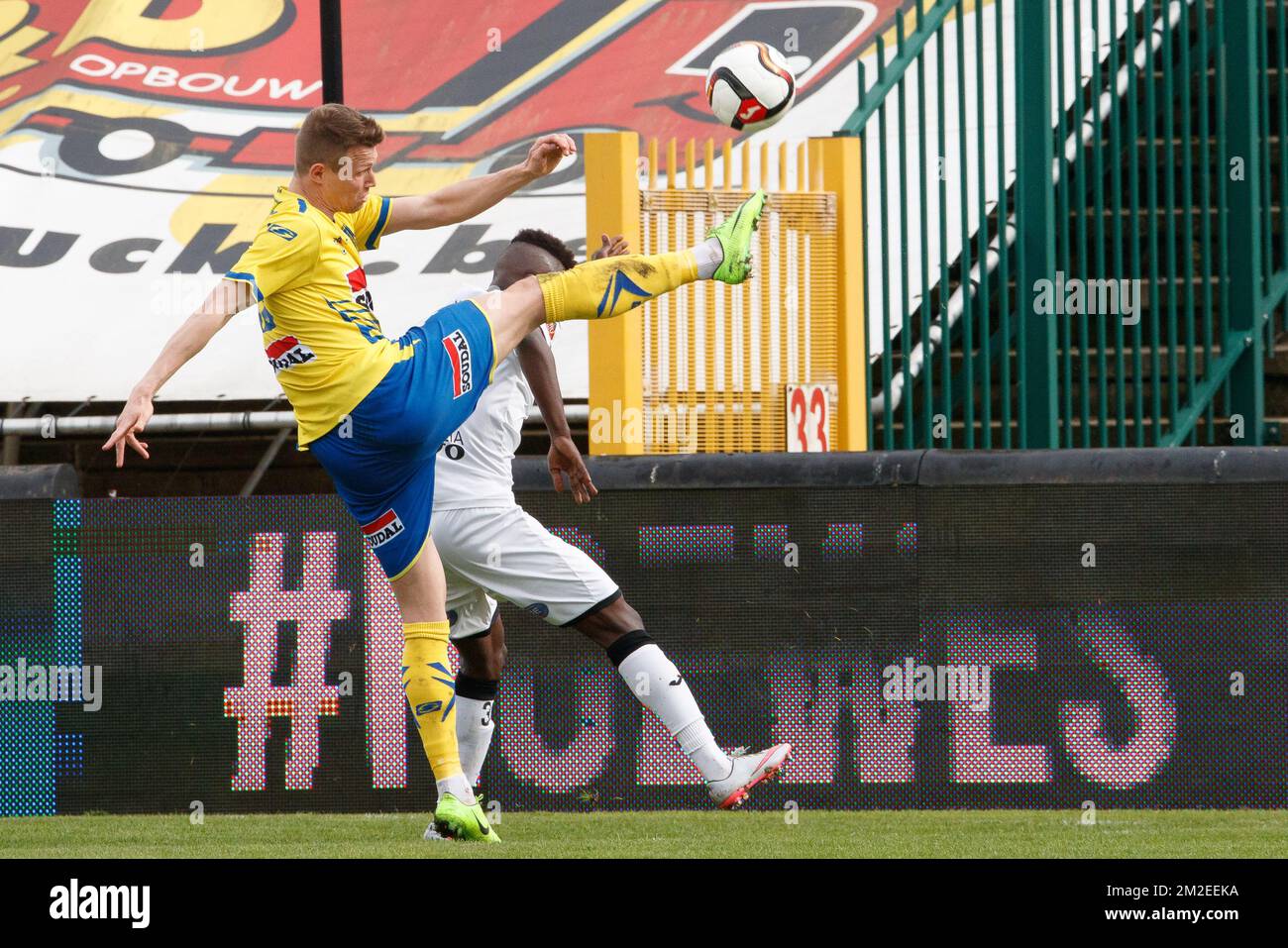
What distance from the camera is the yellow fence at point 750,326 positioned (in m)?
8.55

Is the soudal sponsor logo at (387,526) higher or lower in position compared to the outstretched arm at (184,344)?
lower

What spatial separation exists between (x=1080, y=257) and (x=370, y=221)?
3.68 metres

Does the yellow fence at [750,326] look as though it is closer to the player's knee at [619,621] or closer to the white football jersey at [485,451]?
the white football jersey at [485,451]

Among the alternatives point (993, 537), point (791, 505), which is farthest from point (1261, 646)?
point (791, 505)

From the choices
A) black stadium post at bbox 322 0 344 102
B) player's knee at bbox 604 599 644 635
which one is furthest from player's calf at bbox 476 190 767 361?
black stadium post at bbox 322 0 344 102

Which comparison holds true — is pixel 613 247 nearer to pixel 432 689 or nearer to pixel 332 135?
pixel 332 135

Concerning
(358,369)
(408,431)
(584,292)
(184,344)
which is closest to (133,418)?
(184,344)

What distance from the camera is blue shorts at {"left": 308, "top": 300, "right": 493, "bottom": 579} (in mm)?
6039

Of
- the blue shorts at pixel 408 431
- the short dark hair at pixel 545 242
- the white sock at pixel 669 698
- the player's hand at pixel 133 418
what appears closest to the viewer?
the player's hand at pixel 133 418

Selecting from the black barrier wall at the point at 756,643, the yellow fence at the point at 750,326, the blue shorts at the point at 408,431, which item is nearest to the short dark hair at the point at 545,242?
the blue shorts at the point at 408,431

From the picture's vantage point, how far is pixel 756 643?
7.71 meters

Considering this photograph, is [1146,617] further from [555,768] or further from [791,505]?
[555,768]

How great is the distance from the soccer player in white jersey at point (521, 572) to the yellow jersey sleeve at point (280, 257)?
95cm

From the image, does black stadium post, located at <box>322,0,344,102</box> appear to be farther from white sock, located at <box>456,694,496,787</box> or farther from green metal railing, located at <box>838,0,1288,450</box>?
white sock, located at <box>456,694,496,787</box>
